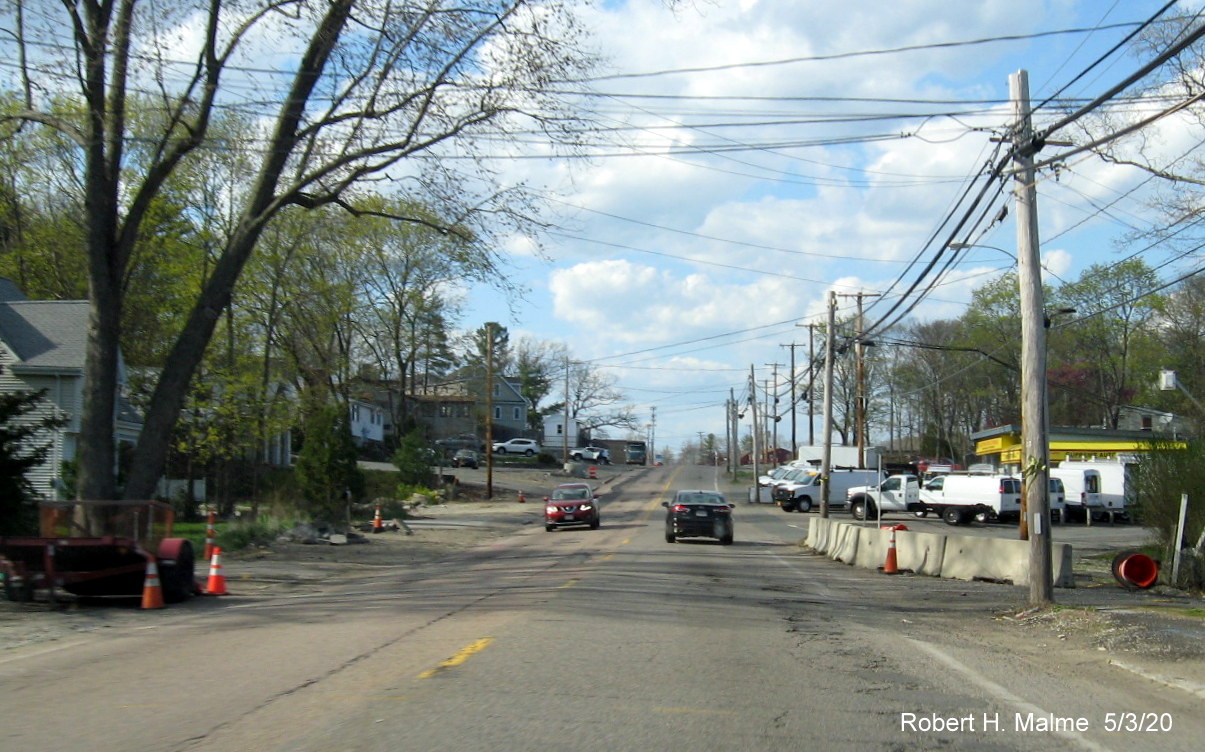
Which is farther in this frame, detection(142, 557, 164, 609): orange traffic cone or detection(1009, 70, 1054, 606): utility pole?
detection(142, 557, 164, 609): orange traffic cone

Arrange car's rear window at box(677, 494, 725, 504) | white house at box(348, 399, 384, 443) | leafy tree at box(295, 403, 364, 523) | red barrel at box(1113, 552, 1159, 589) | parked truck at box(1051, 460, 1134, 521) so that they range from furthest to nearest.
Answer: white house at box(348, 399, 384, 443) < parked truck at box(1051, 460, 1134, 521) < leafy tree at box(295, 403, 364, 523) < car's rear window at box(677, 494, 725, 504) < red barrel at box(1113, 552, 1159, 589)

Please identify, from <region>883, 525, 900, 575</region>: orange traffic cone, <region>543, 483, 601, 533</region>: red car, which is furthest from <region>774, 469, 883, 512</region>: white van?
<region>883, 525, 900, 575</region>: orange traffic cone

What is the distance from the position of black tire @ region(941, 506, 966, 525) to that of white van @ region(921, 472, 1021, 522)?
204 millimetres

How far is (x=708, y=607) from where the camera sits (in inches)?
555

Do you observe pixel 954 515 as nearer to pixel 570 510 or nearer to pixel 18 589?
pixel 570 510

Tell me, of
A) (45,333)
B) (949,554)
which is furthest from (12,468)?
(45,333)

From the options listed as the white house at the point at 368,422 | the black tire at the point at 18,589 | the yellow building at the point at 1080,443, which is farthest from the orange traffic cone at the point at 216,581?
the white house at the point at 368,422

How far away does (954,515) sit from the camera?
137ft

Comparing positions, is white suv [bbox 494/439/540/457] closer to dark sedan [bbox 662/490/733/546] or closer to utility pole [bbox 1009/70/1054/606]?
dark sedan [bbox 662/490/733/546]

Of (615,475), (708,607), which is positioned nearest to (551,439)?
(615,475)

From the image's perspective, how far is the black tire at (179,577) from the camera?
14930 millimetres

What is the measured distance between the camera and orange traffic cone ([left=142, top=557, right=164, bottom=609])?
14445 millimetres

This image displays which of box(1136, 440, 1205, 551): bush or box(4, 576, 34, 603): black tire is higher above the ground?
box(1136, 440, 1205, 551): bush

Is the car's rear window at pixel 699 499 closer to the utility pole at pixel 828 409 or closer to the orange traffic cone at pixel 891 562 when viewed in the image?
the utility pole at pixel 828 409
